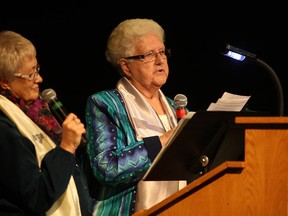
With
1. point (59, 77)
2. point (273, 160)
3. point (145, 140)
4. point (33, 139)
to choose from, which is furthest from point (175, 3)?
point (273, 160)

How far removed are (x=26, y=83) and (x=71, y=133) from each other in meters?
0.30

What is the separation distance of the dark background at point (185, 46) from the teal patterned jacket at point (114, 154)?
2.52 ft

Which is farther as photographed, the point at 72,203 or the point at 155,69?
the point at 155,69

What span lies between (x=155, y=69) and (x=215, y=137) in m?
0.99

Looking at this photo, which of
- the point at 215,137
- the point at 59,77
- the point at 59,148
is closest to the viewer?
the point at 215,137

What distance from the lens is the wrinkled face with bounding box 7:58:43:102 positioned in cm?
284

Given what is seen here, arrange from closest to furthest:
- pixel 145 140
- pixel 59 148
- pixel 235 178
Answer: pixel 235 178, pixel 59 148, pixel 145 140

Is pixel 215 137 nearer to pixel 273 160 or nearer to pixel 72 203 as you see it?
pixel 273 160

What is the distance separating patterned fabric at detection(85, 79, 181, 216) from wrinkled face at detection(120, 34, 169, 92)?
0.19 m

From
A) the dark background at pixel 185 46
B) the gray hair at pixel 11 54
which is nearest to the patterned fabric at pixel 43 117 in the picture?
the gray hair at pixel 11 54

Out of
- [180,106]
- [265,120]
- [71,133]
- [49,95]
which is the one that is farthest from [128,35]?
[265,120]

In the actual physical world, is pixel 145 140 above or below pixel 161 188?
above

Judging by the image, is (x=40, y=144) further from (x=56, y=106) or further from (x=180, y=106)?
(x=180, y=106)

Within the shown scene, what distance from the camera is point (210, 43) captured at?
173 inches
